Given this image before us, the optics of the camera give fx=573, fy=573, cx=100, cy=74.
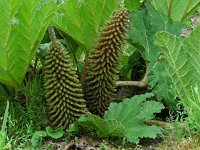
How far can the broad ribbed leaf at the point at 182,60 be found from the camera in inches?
132

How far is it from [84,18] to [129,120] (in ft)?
2.22

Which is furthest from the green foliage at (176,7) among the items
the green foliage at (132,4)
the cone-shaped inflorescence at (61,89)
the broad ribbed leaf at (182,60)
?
the cone-shaped inflorescence at (61,89)

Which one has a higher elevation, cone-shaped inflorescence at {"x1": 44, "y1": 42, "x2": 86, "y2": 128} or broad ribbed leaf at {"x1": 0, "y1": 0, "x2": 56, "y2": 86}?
broad ribbed leaf at {"x1": 0, "y1": 0, "x2": 56, "y2": 86}

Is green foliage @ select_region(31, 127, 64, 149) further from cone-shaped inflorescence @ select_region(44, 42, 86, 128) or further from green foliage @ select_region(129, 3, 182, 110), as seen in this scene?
green foliage @ select_region(129, 3, 182, 110)

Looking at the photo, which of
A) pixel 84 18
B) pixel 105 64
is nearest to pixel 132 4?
pixel 84 18

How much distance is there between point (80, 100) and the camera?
3426 millimetres

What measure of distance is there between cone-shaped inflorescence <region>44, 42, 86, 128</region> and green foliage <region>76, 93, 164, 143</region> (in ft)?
0.43

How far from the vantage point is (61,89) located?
3361mm

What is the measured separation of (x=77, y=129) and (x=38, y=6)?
29.8 inches

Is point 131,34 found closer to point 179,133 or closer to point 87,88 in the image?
point 87,88

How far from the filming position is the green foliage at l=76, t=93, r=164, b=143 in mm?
3268

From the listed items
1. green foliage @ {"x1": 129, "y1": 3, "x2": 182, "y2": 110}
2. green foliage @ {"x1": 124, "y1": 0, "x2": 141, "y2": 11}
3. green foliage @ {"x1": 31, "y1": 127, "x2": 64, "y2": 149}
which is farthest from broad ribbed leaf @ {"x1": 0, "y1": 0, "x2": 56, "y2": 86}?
green foliage @ {"x1": 124, "y1": 0, "x2": 141, "y2": 11}

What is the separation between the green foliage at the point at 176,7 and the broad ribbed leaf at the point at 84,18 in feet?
1.40

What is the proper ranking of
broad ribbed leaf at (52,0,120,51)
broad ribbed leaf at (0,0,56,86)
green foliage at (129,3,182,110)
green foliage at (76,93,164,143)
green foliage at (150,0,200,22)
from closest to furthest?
1. broad ribbed leaf at (0,0,56,86)
2. green foliage at (76,93,164,143)
3. broad ribbed leaf at (52,0,120,51)
4. green foliage at (129,3,182,110)
5. green foliage at (150,0,200,22)
